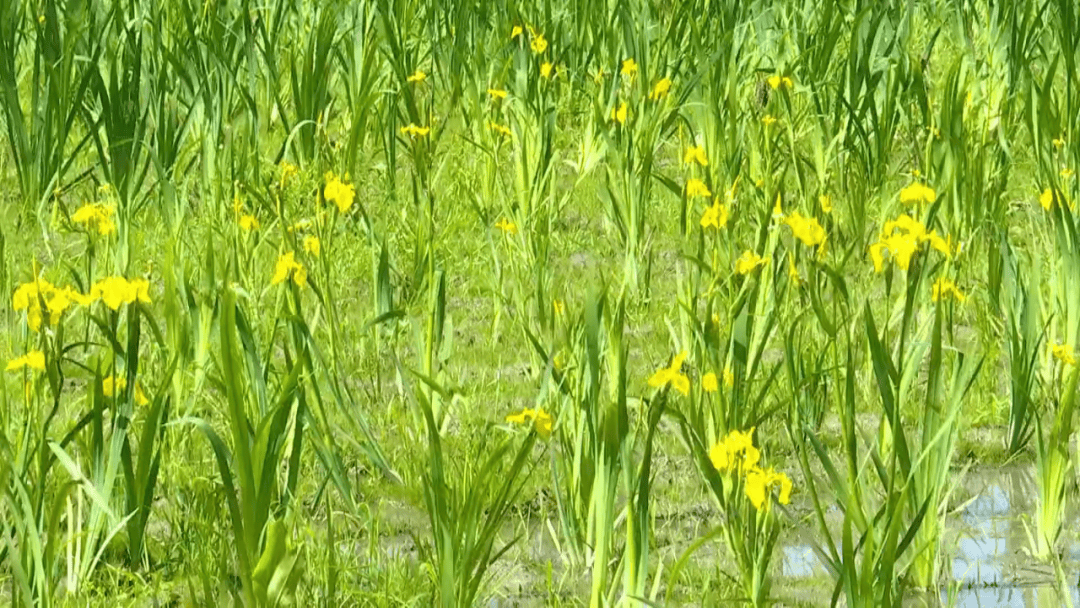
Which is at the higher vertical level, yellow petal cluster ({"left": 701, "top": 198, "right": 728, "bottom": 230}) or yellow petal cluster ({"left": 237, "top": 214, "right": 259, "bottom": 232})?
yellow petal cluster ({"left": 237, "top": 214, "right": 259, "bottom": 232})

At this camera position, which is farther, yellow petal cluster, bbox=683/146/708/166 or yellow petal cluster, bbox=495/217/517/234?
yellow petal cluster, bbox=683/146/708/166

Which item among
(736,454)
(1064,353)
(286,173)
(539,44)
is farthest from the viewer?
(539,44)

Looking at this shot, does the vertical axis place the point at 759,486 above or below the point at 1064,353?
below

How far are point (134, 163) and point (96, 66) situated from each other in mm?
246

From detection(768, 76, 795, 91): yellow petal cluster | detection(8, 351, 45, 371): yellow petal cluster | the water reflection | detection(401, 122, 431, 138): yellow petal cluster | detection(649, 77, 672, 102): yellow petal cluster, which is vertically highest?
detection(768, 76, 795, 91): yellow petal cluster

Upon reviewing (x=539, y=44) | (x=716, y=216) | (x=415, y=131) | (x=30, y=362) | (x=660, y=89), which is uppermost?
(x=539, y=44)

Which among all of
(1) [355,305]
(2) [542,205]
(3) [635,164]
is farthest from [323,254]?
(3) [635,164]

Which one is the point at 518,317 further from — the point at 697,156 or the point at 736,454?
the point at 736,454

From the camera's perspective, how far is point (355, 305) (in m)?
3.68

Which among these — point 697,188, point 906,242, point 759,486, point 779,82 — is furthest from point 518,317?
point 779,82

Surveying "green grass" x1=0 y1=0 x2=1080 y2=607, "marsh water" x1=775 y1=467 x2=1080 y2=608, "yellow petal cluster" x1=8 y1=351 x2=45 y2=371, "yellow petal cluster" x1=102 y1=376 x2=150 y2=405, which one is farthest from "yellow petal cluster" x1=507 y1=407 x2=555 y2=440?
"yellow petal cluster" x1=8 y1=351 x2=45 y2=371

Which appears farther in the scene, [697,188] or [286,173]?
[286,173]

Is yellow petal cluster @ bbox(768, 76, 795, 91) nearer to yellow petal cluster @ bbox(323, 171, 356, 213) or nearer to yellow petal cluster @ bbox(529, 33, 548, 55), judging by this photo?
yellow petal cluster @ bbox(529, 33, 548, 55)

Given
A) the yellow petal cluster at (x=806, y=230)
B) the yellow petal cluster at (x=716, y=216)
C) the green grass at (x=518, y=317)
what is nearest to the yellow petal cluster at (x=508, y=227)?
the green grass at (x=518, y=317)
